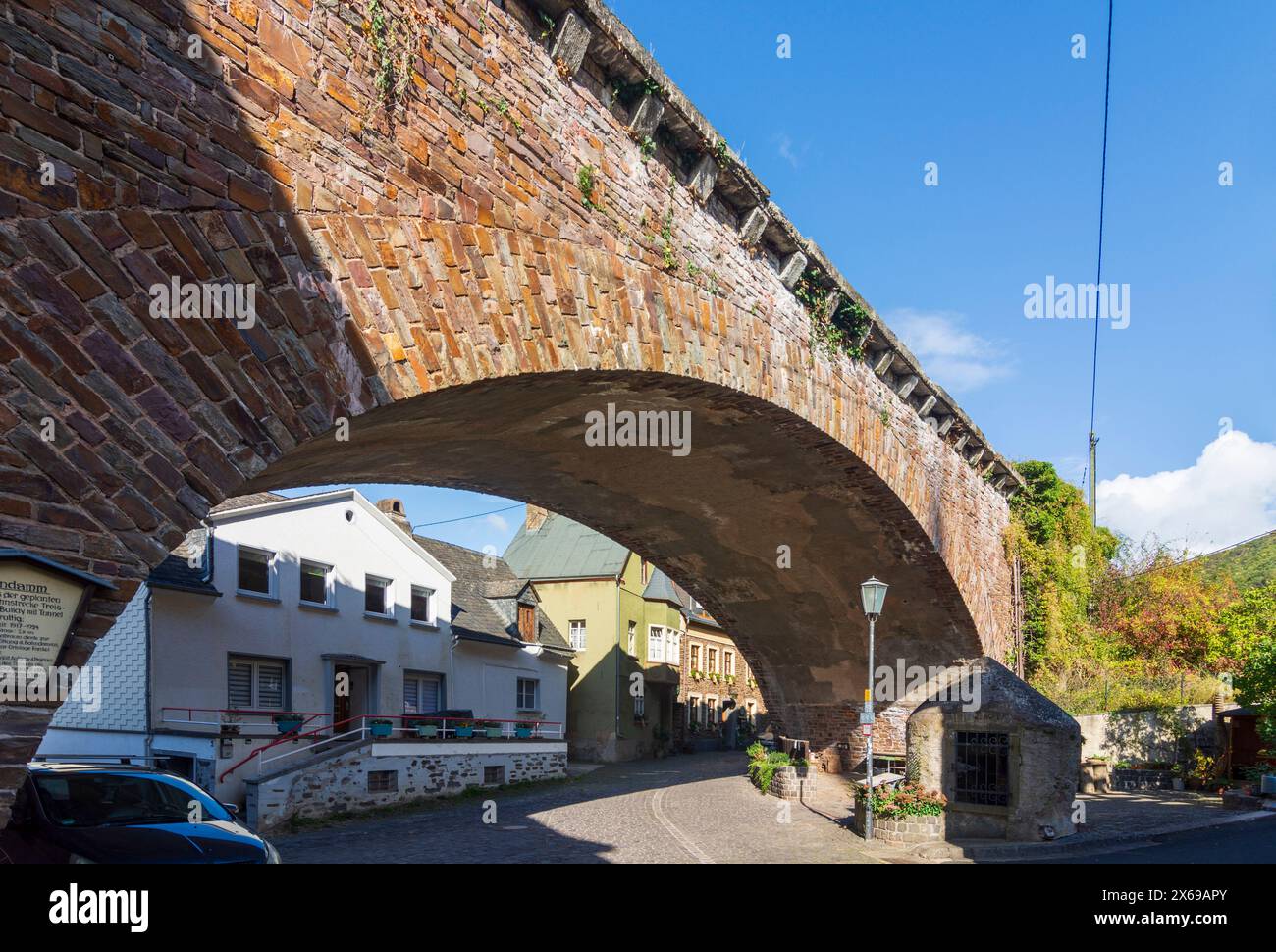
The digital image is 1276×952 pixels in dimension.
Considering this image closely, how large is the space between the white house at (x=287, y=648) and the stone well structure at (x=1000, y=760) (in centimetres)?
1003

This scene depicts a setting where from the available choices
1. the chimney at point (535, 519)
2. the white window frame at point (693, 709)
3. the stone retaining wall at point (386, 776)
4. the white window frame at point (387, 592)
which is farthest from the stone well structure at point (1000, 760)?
the white window frame at point (693, 709)

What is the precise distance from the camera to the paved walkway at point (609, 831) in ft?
41.1

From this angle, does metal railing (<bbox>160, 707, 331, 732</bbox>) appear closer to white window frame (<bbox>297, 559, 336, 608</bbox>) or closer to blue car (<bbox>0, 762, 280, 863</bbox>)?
white window frame (<bbox>297, 559, 336, 608</bbox>)

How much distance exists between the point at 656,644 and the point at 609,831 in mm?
23569

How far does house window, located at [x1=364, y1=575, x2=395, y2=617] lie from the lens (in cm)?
2317

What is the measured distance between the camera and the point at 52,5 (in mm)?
4352

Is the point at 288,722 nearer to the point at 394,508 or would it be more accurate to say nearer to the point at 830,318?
the point at 394,508

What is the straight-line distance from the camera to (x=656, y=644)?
3825 cm

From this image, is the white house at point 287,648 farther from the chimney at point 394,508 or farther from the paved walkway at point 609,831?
the paved walkway at point 609,831

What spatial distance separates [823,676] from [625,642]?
53.8ft

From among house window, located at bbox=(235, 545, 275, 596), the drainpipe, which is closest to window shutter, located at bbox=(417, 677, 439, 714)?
house window, located at bbox=(235, 545, 275, 596)

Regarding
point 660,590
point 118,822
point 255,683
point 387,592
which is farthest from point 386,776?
point 660,590

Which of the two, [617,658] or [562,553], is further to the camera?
[562,553]

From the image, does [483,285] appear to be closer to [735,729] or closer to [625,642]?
[625,642]
